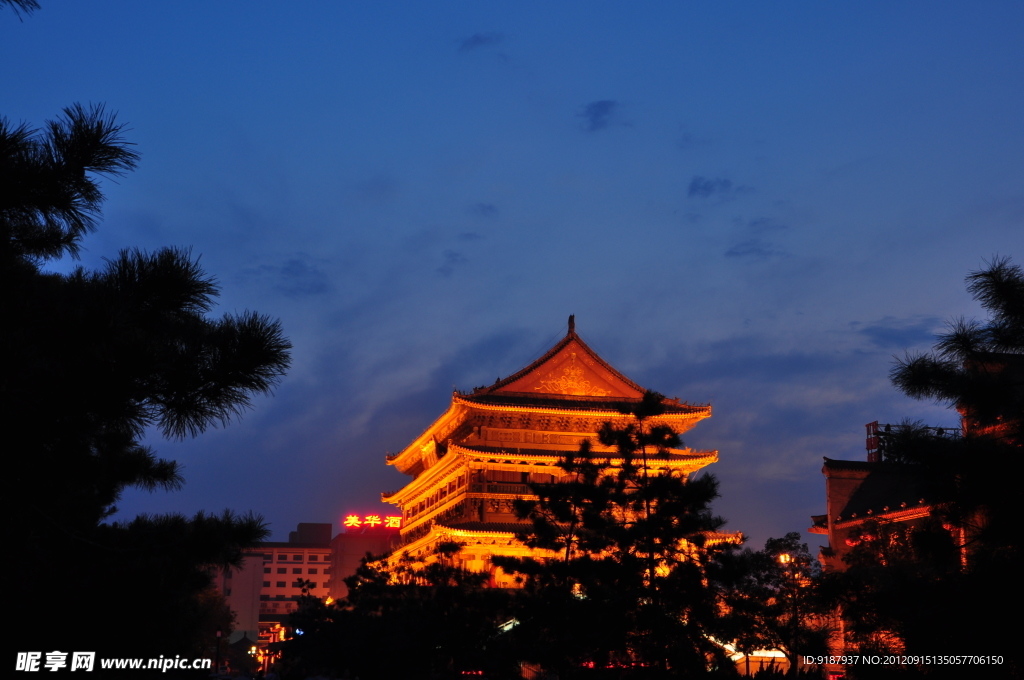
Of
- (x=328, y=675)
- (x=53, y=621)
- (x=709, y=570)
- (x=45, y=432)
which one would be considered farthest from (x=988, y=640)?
(x=328, y=675)

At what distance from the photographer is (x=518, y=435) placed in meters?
41.9

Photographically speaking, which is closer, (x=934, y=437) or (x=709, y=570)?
(x=934, y=437)

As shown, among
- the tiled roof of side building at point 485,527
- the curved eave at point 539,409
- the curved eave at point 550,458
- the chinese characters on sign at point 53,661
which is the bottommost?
the chinese characters on sign at point 53,661

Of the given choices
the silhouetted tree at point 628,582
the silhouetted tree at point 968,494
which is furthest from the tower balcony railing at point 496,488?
the silhouetted tree at point 968,494

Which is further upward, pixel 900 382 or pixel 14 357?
pixel 900 382

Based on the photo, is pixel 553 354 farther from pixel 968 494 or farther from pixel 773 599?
pixel 968 494

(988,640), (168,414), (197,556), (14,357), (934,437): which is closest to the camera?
(14,357)

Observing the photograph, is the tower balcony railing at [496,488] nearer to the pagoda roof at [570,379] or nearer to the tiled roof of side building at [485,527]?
the tiled roof of side building at [485,527]

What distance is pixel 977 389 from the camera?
39.4ft

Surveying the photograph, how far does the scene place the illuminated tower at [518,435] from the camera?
39.9m

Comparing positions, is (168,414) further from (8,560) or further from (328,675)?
(328,675)

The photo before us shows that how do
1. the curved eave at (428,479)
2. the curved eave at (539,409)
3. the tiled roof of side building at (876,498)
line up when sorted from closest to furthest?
the tiled roof of side building at (876,498) < the curved eave at (539,409) < the curved eave at (428,479)

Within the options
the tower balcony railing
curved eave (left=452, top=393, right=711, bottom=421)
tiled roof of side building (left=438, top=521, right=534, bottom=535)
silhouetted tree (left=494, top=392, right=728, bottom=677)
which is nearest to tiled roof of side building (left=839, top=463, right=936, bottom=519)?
curved eave (left=452, top=393, right=711, bottom=421)

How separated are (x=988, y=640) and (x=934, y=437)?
2.65m
